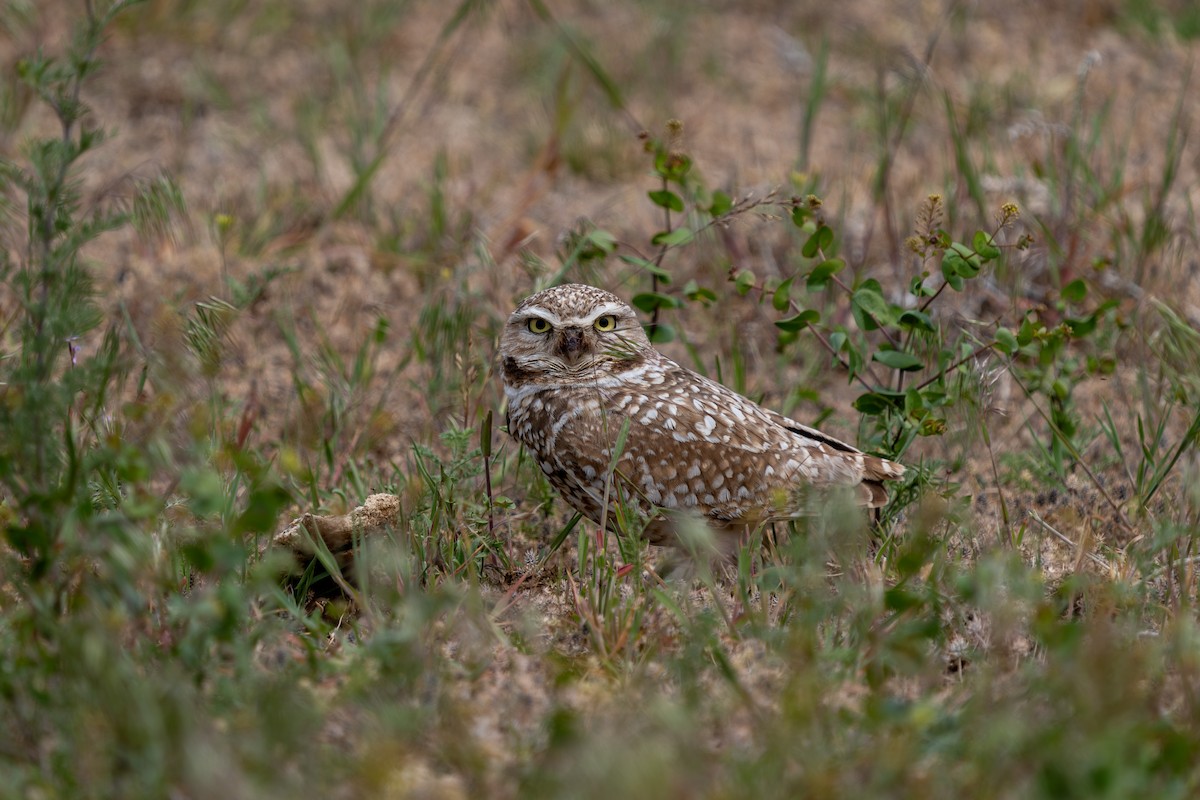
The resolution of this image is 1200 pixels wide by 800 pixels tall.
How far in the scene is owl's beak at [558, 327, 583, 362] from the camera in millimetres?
3881

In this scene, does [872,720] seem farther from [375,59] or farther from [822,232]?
[375,59]

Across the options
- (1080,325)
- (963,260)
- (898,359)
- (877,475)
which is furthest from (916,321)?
(1080,325)

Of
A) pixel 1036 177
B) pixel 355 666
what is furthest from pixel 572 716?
pixel 1036 177

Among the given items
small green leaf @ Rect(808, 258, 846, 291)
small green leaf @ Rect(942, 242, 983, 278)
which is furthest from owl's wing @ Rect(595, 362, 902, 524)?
small green leaf @ Rect(942, 242, 983, 278)

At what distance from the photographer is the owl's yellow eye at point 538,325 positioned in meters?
3.93

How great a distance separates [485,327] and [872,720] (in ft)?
9.68

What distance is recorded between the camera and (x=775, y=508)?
3.67 meters

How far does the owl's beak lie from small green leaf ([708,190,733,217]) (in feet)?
2.15

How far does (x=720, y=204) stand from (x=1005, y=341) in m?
1.03

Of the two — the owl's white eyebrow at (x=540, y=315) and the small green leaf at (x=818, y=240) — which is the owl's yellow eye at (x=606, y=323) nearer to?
the owl's white eyebrow at (x=540, y=315)

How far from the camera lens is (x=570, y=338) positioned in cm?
388

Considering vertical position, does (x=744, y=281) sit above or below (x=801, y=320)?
above

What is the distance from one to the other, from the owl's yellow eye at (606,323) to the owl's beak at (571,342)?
0.09 m

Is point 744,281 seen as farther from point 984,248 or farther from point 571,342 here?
point 984,248
